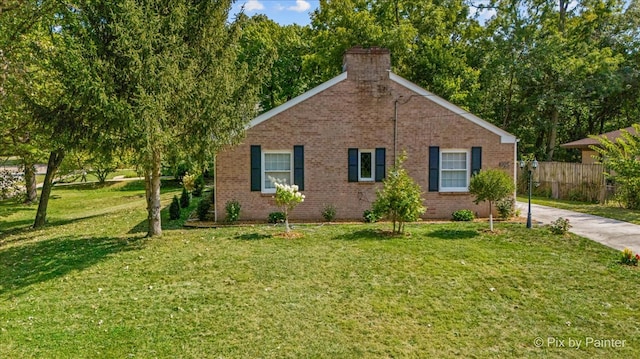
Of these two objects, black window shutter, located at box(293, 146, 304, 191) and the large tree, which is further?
black window shutter, located at box(293, 146, 304, 191)

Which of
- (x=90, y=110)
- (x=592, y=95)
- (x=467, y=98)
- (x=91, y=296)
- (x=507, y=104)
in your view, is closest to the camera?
(x=91, y=296)

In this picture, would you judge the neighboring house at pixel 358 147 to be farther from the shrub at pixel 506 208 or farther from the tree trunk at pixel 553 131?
the tree trunk at pixel 553 131

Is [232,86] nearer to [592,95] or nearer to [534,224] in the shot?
[534,224]

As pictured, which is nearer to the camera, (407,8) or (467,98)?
(467,98)

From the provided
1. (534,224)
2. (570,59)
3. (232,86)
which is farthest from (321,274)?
(570,59)

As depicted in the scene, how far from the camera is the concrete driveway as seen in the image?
10938 mm

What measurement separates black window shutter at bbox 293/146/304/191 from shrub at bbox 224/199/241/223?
222cm

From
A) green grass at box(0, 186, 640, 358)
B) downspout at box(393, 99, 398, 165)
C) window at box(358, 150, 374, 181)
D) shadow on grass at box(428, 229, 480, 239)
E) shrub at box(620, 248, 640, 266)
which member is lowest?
green grass at box(0, 186, 640, 358)

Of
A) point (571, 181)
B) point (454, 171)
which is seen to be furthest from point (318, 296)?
point (571, 181)

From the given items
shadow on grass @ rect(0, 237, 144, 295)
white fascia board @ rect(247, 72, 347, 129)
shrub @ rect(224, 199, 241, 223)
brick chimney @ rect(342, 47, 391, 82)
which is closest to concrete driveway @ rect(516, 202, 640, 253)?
brick chimney @ rect(342, 47, 391, 82)

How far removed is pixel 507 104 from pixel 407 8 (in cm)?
1115

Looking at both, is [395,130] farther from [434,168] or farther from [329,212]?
[329,212]

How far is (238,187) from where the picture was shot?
14461 mm

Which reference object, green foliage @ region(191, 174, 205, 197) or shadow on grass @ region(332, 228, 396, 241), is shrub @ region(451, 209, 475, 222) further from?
green foliage @ region(191, 174, 205, 197)
